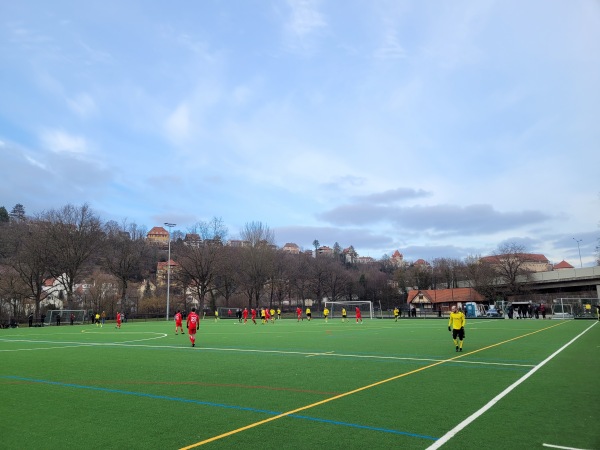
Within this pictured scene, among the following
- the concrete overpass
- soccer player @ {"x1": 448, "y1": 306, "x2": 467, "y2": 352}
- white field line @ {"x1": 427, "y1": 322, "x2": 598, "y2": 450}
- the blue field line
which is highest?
the concrete overpass

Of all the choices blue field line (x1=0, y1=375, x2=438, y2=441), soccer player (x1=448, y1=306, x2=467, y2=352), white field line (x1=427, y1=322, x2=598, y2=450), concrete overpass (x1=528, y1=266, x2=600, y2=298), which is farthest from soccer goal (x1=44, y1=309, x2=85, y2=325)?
concrete overpass (x1=528, y1=266, x2=600, y2=298)

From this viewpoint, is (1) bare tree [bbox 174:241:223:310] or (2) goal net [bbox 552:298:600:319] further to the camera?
(1) bare tree [bbox 174:241:223:310]

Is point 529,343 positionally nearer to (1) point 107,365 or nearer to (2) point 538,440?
(2) point 538,440

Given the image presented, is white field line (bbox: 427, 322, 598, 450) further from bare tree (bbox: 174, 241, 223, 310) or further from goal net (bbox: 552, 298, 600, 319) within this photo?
bare tree (bbox: 174, 241, 223, 310)

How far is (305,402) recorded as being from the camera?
27.8ft

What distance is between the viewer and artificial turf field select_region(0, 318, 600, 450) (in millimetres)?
6215

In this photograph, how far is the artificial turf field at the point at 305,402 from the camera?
621 centimetres

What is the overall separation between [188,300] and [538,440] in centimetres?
9090

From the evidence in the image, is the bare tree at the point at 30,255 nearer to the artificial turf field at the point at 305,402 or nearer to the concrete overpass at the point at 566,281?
the artificial turf field at the point at 305,402

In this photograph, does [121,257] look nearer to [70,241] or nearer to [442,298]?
[70,241]

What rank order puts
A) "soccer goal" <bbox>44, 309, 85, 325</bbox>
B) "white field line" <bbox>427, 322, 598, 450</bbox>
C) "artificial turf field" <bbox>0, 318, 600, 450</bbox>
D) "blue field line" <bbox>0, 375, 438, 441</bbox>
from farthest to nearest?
"soccer goal" <bbox>44, 309, 85, 325</bbox> → "blue field line" <bbox>0, 375, 438, 441</bbox> → "artificial turf field" <bbox>0, 318, 600, 450</bbox> → "white field line" <bbox>427, 322, 598, 450</bbox>

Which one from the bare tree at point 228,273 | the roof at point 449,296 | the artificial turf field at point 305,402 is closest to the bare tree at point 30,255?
the bare tree at point 228,273

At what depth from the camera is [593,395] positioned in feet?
29.1

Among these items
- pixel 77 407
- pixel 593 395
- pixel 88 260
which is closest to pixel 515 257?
pixel 88 260
